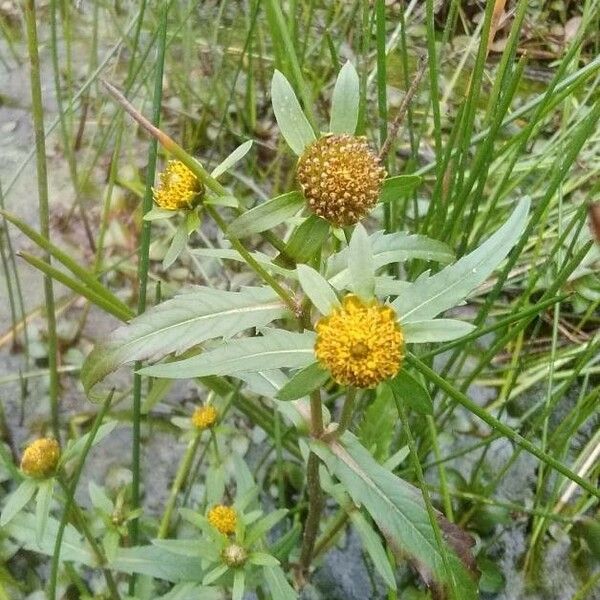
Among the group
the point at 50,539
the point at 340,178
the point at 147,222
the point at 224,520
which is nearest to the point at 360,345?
the point at 340,178

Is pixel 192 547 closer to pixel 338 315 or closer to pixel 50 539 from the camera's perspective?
pixel 50 539

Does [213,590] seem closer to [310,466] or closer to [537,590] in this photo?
[310,466]

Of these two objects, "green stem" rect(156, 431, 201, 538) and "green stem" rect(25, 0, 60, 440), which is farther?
"green stem" rect(156, 431, 201, 538)

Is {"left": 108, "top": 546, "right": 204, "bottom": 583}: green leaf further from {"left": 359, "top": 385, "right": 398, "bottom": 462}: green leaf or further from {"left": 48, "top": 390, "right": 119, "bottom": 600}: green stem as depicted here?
{"left": 359, "top": 385, "right": 398, "bottom": 462}: green leaf

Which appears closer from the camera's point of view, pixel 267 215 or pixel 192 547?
pixel 267 215

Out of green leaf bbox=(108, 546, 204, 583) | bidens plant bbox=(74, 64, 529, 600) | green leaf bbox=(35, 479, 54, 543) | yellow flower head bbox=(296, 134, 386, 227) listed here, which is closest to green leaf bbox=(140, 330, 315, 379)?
bidens plant bbox=(74, 64, 529, 600)

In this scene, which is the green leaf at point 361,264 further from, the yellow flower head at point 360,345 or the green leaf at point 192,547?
the green leaf at point 192,547

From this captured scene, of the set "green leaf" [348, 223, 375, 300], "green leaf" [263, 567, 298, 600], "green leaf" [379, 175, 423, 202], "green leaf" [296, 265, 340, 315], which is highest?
"green leaf" [379, 175, 423, 202]

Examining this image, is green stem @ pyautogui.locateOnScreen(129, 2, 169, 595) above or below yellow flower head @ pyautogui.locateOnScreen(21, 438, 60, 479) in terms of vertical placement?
above
